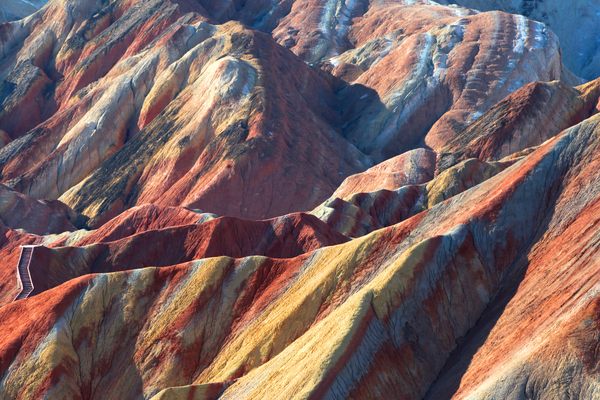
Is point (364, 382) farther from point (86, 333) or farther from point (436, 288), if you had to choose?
point (86, 333)

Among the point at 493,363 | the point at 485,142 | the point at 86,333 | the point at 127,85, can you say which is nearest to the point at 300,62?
the point at 127,85

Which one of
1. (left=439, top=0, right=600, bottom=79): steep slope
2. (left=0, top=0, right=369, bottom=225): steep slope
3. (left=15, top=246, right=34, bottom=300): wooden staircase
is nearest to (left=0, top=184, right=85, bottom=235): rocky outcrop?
(left=0, top=0, right=369, bottom=225): steep slope

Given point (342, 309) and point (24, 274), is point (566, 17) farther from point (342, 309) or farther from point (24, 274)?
point (342, 309)

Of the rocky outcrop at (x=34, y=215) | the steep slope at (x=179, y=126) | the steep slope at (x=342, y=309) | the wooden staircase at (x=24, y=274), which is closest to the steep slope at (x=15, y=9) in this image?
the steep slope at (x=179, y=126)

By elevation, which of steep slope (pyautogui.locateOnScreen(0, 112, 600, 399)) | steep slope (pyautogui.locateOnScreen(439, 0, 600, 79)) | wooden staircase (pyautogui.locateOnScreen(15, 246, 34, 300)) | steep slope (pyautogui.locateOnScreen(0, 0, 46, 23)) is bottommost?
steep slope (pyautogui.locateOnScreen(439, 0, 600, 79))

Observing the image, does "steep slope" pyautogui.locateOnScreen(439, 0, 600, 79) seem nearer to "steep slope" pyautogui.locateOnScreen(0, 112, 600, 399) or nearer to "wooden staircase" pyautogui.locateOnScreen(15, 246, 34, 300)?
"wooden staircase" pyautogui.locateOnScreen(15, 246, 34, 300)

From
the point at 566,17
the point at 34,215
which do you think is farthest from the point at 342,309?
the point at 566,17
